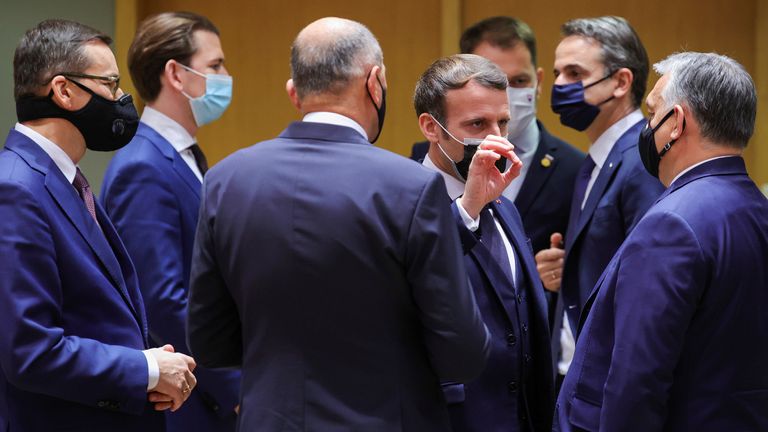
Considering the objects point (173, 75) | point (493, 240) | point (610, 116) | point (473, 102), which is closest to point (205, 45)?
point (173, 75)

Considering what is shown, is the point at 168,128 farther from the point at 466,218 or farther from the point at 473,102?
the point at 466,218

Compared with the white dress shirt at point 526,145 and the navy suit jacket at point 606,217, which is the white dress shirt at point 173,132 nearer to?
the white dress shirt at point 526,145

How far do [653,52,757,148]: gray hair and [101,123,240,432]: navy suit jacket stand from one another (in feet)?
5.32

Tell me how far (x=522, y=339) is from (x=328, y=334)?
2.28 ft

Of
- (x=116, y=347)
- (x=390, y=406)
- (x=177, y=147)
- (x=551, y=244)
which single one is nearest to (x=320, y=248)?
(x=390, y=406)

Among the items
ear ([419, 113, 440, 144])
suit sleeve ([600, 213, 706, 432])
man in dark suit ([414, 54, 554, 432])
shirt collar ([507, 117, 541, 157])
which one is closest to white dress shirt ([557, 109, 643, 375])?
shirt collar ([507, 117, 541, 157])

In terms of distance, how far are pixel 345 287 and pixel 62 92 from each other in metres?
1.08

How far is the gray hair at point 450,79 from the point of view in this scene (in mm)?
2775

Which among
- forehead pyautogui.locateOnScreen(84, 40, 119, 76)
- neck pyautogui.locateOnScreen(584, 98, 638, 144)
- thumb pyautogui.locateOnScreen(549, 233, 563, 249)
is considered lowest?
thumb pyautogui.locateOnScreen(549, 233, 563, 249)

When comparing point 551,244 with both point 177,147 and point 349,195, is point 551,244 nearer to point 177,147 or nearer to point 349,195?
point 177,147

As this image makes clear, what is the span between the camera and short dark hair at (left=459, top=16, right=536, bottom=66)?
13.6 ft

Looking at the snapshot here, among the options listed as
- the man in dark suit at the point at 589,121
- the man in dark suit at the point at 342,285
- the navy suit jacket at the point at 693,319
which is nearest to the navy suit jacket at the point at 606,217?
the man in dark suit at the point at 589,121

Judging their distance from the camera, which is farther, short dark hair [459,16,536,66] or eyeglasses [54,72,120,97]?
short dark hair [459,16,536,66]

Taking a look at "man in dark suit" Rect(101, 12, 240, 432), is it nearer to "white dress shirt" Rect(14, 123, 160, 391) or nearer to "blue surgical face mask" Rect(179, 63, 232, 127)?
"blue surgical face mask" Rect(179, 63, 232, 127)
